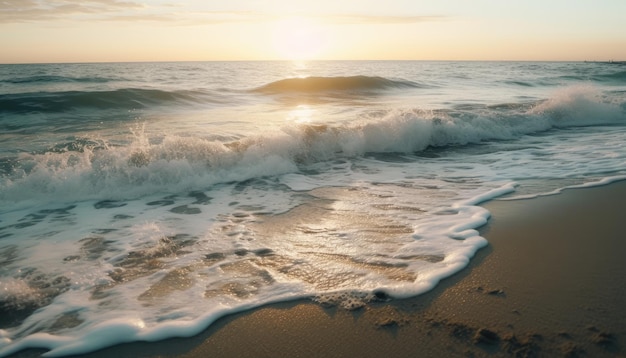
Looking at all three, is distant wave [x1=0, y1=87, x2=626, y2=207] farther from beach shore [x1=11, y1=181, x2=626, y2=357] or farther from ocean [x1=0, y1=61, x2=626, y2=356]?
beach shore [x1=11, y1=181, x2=626, y2=357]

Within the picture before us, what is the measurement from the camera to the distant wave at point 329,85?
76.4 feet

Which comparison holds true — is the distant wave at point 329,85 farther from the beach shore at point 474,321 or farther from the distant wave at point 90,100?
the beach shore at point 474,321

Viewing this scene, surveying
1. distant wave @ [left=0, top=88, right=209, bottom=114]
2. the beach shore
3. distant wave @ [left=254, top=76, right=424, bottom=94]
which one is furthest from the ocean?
distant wave @ [left=254, top=76, right=424, bottom=94]

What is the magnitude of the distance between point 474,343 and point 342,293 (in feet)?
3.24

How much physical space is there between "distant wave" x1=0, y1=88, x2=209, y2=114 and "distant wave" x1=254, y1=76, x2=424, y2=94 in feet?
19.7

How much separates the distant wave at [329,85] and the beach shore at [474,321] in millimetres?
20106

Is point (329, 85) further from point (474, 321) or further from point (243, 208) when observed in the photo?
point (474, 321)

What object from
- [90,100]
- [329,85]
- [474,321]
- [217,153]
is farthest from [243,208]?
[329,85]

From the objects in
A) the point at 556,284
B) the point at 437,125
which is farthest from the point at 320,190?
the point at 437,125

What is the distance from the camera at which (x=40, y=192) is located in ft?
19.9

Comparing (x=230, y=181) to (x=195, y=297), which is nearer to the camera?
(x=195, y=297)

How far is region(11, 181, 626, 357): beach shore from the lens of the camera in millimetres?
2490

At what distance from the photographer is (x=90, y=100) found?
Answer: 15.8 meters

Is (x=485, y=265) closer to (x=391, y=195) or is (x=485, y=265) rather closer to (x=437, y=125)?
(x=391, y=195)
